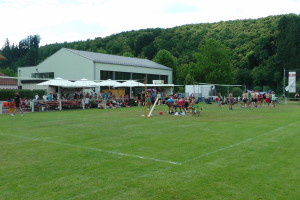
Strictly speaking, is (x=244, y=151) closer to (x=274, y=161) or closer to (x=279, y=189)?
(x=274, y=161)

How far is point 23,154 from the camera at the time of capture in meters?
7.97

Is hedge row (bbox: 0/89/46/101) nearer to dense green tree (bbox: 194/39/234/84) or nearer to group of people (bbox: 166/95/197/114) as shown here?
group of people (bbox: 166/95/197/114)

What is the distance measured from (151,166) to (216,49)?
163 feet

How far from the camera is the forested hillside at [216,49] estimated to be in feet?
180

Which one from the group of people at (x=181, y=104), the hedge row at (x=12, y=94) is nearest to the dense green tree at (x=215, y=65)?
the hedge row at (x=12, y=94)

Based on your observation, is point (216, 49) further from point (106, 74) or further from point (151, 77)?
point (106, 74)

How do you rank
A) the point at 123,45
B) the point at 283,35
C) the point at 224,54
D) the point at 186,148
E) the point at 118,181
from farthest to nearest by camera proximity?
the point at 123,45 → the point at 283,35 → the point at 224,54 → the point at 186,148 → the point at 118,181

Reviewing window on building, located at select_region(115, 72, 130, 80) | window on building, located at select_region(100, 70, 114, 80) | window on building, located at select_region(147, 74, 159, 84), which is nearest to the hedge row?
window on building, located at select_region(100, 70, 114, 80)

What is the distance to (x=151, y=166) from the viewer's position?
661cm

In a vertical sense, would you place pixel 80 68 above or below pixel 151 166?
above

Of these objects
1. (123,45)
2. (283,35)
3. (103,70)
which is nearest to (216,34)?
(283,35)

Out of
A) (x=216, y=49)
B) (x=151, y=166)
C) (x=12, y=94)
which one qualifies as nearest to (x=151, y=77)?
(x=216, y=49)

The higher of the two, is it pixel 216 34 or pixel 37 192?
pixel 216 34

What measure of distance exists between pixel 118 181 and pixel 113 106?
24.5m
